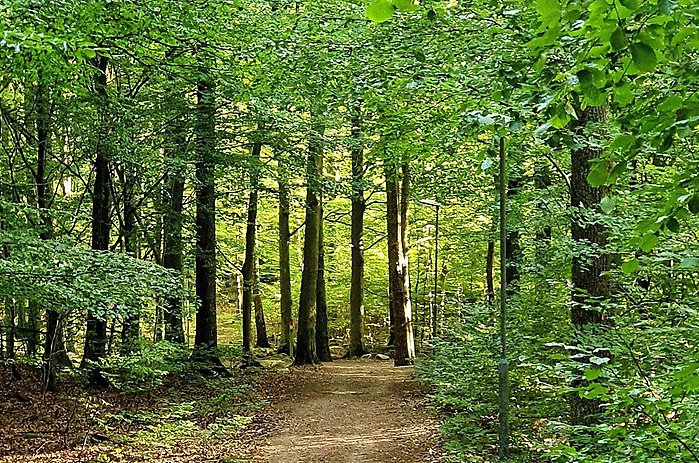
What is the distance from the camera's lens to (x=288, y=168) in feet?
49.6

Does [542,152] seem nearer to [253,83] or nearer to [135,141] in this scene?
[253,83]

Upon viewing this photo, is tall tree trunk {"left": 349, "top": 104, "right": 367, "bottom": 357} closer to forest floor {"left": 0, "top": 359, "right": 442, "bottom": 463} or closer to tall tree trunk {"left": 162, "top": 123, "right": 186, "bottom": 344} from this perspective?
forest floor {"left": 0, "top": 359, "right": 442, "bottom": 463}

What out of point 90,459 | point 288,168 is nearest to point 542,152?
point 90,459

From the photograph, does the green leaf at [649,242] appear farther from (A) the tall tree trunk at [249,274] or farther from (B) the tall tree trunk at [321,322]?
(B) the tall tree trunk at [321,322]

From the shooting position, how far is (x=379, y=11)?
1.62 meters

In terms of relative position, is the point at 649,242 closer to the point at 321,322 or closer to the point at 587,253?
the point at 587,253

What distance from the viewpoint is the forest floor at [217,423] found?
28.4 feet

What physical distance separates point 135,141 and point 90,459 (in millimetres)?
5652

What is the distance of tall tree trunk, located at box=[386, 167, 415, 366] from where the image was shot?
17.4 m

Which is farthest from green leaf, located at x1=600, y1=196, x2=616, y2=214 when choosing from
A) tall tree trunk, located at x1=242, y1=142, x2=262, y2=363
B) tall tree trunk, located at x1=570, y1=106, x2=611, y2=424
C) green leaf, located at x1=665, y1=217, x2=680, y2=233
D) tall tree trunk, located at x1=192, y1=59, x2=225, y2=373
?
tall tree trunk, located at x1=242, y1=142, x2=262, y2=363

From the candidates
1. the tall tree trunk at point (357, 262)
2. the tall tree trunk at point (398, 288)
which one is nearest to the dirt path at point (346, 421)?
the tall tree trunk at point (398, 288)

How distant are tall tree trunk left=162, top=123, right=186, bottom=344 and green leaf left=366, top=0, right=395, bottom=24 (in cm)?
1065

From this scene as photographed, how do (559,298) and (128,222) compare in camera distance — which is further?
(128,222)

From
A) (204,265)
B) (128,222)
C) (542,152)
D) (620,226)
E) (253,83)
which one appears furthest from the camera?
(204,265)
